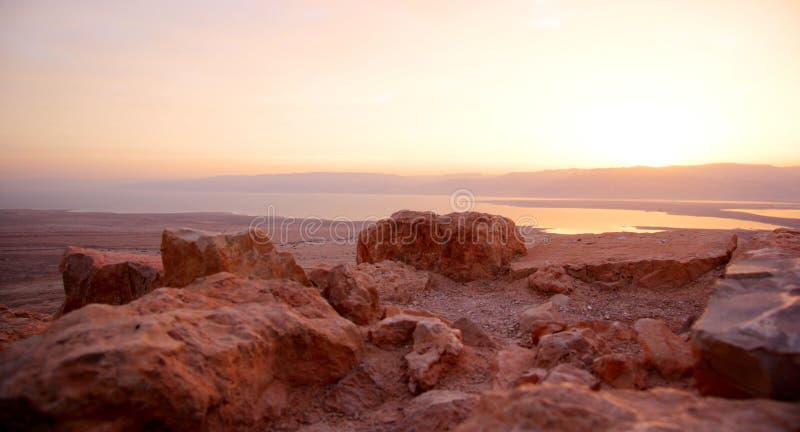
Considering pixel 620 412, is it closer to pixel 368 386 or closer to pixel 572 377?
pixel 572 377

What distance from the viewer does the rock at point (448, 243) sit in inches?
314

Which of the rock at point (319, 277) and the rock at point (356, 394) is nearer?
the rock at point (356, 394)

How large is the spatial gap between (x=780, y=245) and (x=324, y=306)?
515 centimetres

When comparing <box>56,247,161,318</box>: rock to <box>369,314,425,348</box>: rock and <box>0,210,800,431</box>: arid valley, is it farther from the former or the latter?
<box>369,314,425,348</box>: rock

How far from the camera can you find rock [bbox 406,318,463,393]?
11.0 feet

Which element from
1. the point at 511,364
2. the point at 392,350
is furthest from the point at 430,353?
the point at 511,364

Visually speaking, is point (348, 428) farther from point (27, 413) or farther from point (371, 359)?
point (27, 413)

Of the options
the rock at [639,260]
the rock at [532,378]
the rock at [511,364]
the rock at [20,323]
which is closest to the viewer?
the rock at [532,378]

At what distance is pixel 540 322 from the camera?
4457 millimetres

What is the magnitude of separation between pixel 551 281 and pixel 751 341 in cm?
449

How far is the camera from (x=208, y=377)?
261cm

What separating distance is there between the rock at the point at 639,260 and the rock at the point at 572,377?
401cm

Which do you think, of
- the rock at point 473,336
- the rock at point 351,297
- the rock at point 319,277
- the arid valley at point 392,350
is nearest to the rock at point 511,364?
the arid valley at point 392,350

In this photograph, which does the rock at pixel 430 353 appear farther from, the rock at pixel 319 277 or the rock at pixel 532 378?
the rock at pixel 319 277
